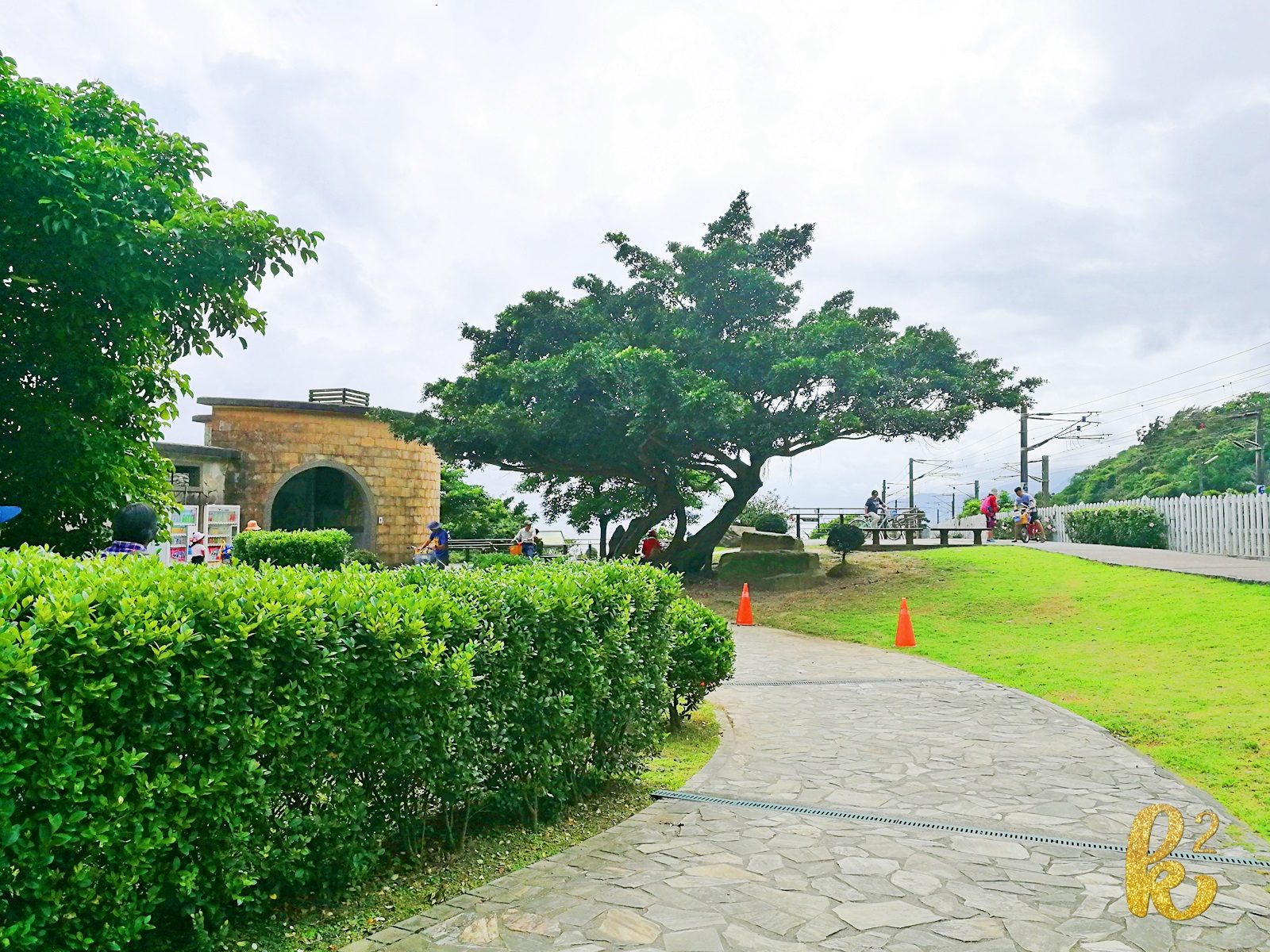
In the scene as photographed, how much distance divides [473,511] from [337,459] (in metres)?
9.82

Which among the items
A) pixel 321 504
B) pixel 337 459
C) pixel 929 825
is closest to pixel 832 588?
pixel 929 825

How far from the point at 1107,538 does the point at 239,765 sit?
2707cm

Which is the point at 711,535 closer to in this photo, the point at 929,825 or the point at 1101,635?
the point at 1101,635

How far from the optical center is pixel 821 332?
19.1 m

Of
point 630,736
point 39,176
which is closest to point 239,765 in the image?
point 630,736

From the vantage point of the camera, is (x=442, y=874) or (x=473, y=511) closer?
(x=442, y=874)

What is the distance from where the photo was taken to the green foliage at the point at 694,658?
734 centimetres

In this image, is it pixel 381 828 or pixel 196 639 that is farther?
pixel 381 828

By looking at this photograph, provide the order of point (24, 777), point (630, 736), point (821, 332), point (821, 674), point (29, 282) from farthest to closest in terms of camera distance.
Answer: point (821, 332) → point (821, 674) → point (29, 282) → point (630, 736) → point (24, 777)

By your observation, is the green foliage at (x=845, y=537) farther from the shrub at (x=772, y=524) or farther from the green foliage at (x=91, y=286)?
the green foliage at (x=91, y=286)

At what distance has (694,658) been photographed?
7.39m

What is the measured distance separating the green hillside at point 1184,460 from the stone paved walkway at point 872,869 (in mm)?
47162

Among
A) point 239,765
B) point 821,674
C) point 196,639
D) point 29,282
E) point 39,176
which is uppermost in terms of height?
point 39,176

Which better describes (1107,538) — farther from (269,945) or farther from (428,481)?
(269,945)
